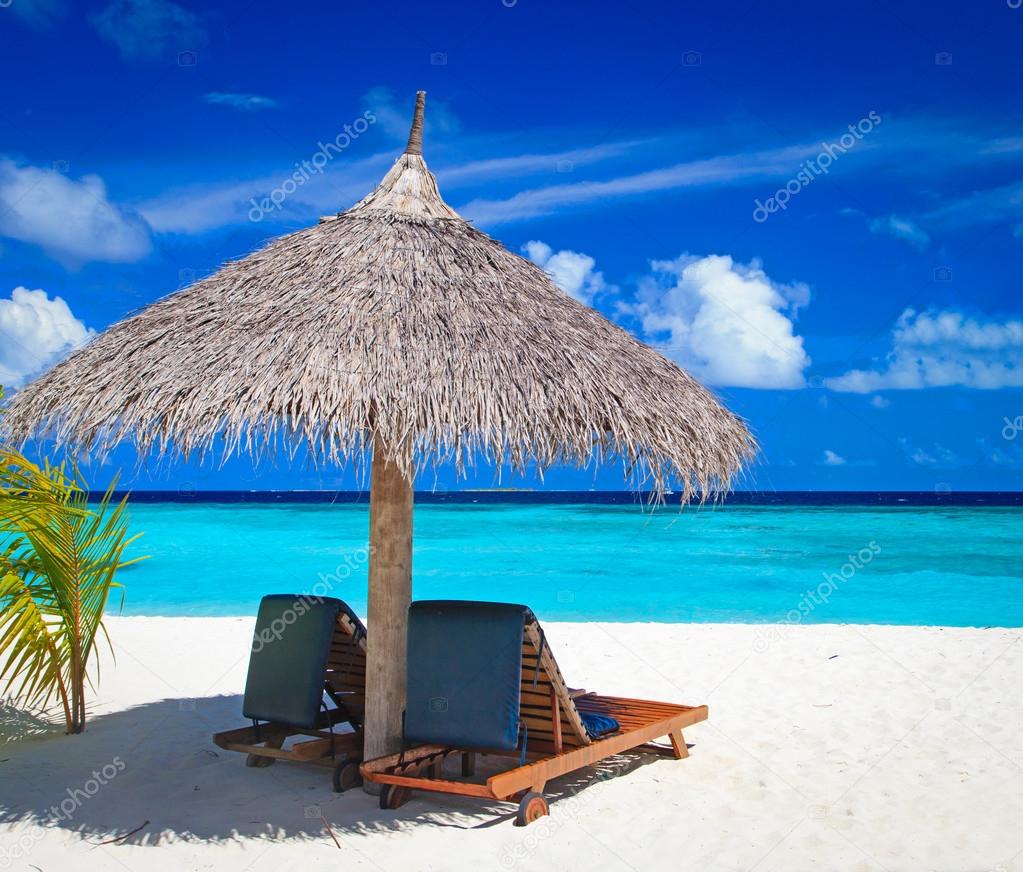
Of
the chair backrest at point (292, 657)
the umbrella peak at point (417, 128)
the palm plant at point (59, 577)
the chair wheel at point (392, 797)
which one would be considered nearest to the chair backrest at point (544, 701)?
the chair wheel at point (392, 797)

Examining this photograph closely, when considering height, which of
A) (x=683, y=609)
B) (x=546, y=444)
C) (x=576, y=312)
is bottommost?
(x=683, y=609)

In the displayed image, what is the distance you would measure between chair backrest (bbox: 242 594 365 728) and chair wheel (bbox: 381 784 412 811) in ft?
1.33

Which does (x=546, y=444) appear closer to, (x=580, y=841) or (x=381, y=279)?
(x=381, y=279)

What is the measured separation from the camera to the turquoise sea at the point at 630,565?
13914mm

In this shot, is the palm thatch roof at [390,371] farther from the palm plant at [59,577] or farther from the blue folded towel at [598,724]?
the blue folded towel at [598,724]

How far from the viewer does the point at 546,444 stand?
3.47m

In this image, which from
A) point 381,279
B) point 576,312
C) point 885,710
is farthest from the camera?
point 885,710

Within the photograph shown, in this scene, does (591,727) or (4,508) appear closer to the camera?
(4,508)

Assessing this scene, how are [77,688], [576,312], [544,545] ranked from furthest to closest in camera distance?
[544,545] → [77,688] → [576,312]

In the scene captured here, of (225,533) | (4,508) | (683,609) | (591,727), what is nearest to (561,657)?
(591,727)

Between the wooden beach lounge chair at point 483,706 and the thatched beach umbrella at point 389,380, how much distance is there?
328 mm

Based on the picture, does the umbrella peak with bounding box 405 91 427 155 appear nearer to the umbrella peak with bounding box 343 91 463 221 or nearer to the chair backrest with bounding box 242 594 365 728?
the umbrella peak with bounding box 343 91 463 221

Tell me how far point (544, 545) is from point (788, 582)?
7.52 meters

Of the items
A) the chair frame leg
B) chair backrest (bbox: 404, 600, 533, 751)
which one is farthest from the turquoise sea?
chair backrest (bbox: 404, 600, 533, 751)
